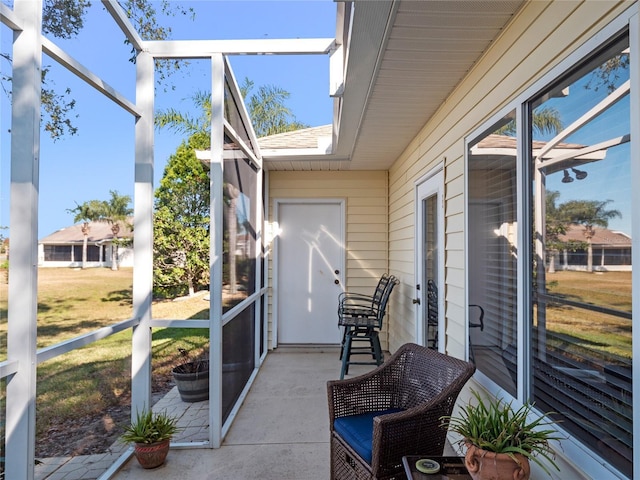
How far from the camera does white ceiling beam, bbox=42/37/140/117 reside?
5.87ft

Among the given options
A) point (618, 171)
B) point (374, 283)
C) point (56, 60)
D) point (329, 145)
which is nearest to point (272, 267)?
point (374, 283)

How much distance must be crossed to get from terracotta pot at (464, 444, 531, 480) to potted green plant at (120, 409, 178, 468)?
190 cm

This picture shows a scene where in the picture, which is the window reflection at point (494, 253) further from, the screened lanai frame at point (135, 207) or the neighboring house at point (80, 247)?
the neighboring house at point (80, 247)

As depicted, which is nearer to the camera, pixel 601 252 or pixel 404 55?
pixel 601 252

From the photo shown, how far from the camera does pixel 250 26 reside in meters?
5.15

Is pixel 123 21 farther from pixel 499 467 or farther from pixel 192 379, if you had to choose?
pixel 499 467

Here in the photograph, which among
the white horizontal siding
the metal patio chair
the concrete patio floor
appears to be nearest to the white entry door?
the metal patio chair

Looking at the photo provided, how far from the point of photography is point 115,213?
2521mm

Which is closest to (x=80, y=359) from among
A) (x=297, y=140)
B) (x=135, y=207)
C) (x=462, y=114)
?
(x=135, y=207)

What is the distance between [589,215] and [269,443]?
2.40m

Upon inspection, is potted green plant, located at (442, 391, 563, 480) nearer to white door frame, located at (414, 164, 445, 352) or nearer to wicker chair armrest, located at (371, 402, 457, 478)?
wicker chair armrest, located at (371, 402, 457, 478)

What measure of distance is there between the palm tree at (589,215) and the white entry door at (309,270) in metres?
4.03

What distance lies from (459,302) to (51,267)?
88.6 inches

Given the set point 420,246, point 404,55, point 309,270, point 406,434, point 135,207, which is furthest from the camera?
point 309,270
